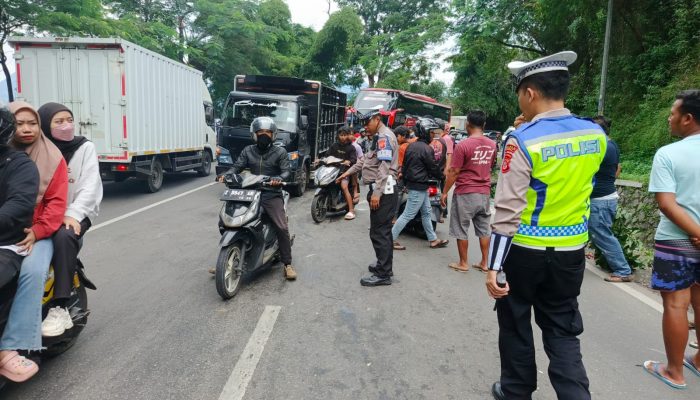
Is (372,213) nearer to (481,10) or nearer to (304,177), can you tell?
(304,177)

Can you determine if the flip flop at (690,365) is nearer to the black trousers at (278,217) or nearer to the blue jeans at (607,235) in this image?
the blue jeans at (607,235)

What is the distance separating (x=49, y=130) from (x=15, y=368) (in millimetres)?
1568

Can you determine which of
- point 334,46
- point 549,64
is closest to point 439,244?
point 549,64

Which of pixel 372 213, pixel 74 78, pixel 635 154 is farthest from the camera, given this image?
pixel 635 154

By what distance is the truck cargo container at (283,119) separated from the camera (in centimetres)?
1012

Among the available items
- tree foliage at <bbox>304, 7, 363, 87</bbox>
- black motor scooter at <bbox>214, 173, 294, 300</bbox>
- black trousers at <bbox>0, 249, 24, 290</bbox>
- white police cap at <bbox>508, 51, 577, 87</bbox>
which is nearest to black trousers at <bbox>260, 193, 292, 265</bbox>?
black motor scooter at <bbox>214, 173, 294, 300</bbox>

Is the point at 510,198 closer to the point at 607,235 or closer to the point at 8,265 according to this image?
the point at 8,265

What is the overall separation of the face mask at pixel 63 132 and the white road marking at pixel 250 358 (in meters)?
2.00

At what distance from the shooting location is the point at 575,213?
2.44 meters

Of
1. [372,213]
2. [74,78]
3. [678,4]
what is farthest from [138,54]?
[678,4]

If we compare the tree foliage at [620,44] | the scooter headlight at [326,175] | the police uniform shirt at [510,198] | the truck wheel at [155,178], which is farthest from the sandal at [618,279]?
the truck wheel at [155,178]

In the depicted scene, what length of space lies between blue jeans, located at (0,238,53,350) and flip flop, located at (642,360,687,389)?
13.3 feet

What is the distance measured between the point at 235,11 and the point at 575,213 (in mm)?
23367

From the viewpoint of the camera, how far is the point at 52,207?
2824mm
